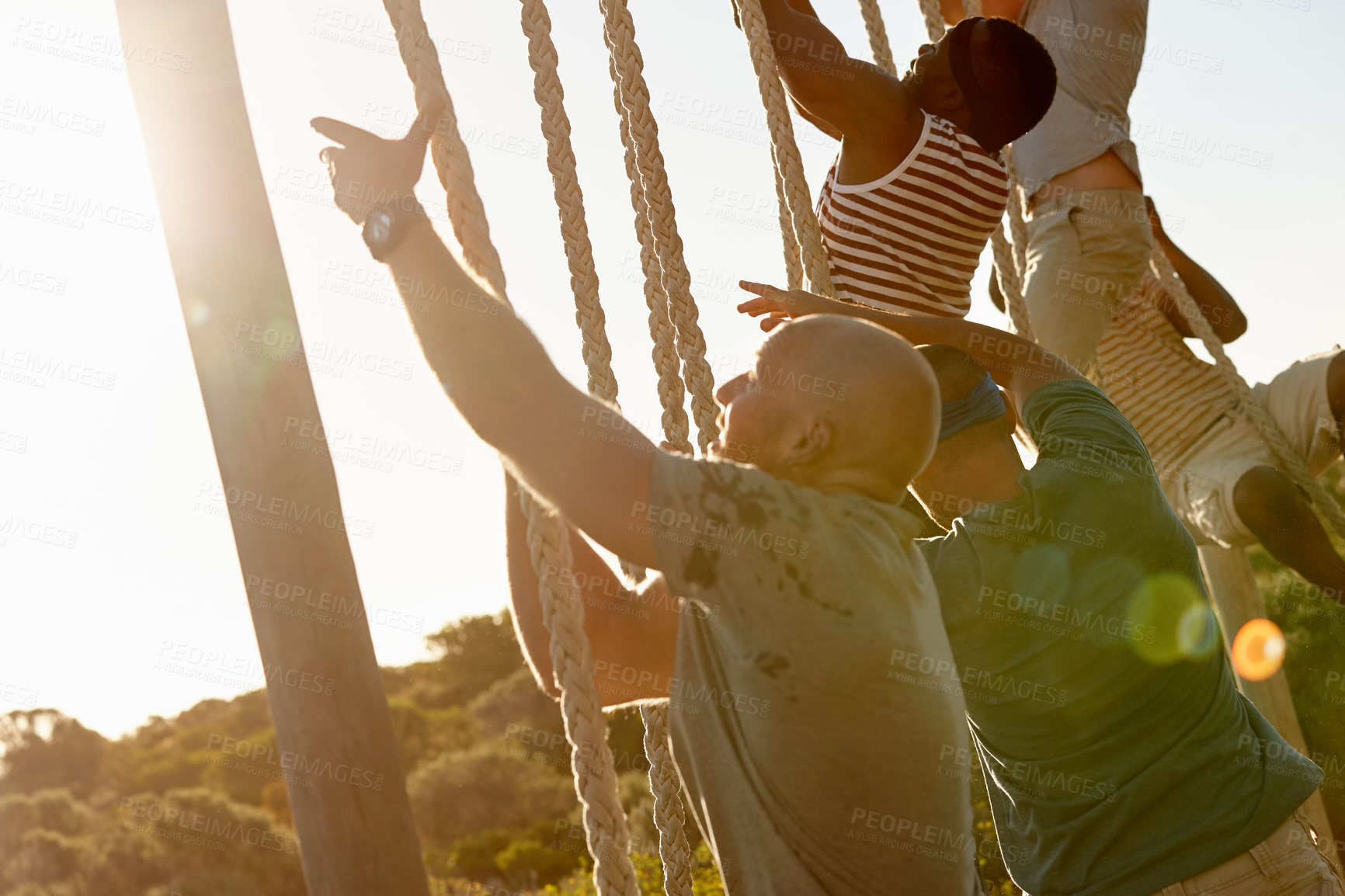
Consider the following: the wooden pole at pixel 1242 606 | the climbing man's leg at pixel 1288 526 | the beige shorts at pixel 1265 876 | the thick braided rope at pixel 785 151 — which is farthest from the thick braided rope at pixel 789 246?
the wooden pole at pixel 1242 606

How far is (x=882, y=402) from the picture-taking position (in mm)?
965

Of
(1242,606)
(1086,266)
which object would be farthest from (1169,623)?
(1242,606)

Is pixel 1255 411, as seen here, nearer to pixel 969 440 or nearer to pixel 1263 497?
pixel 1263 497

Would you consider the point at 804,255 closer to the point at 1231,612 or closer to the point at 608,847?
the point at 608,847

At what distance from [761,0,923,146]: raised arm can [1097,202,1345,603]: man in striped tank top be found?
3.81ft

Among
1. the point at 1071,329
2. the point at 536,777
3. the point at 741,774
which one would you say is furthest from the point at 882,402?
the point at 536,777

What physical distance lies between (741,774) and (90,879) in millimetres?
8458

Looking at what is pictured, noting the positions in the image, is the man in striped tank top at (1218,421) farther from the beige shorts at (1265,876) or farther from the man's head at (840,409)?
the man's head at (840,409)

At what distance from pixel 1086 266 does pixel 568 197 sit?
128 cm

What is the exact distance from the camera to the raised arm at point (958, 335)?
1367mm

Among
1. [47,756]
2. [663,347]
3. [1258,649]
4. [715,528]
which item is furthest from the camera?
[47,756]

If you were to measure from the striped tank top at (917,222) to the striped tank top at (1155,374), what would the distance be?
1093 millimetres

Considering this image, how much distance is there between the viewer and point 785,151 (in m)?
1.78

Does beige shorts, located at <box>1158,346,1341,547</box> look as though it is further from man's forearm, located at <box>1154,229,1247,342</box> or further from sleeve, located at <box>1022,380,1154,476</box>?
sleeve, located at <box>1022,380,1154,476</box>
